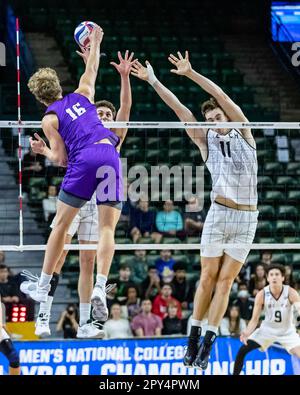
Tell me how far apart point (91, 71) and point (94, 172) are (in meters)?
1.26

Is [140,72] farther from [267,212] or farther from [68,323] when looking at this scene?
[267,212]

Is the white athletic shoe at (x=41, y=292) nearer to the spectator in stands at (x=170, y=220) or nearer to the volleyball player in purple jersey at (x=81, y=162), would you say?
the volleyball player in purple jersey at (x=81, y=162)

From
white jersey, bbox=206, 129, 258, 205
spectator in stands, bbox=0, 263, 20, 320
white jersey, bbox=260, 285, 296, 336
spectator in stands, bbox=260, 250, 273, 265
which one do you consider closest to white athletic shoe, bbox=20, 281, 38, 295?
white jersey, bbox=206, 129, 258, 205

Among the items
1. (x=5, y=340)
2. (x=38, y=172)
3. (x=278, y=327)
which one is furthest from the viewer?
(x=38, y=172)

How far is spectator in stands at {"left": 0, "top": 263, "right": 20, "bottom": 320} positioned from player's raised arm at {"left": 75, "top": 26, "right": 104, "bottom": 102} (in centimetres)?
536

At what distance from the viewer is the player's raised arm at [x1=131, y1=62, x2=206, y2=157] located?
40.1 ft

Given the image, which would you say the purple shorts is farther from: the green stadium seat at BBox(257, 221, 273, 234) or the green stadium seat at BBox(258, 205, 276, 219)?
the green stadium seat at BBox(258, 205, 276, 219)

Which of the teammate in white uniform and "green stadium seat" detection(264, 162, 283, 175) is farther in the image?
"green stadium seat" detection(264, 162, 283, 175)

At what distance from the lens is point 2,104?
21500mm

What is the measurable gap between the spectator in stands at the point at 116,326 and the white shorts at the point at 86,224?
14.9 ft

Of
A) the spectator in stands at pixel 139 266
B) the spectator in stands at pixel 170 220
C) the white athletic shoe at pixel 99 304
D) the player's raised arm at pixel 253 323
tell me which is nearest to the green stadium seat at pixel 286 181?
the spectator in stands at pixel 170 220

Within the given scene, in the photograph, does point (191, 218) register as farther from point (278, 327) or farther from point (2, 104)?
point (2, 104)
